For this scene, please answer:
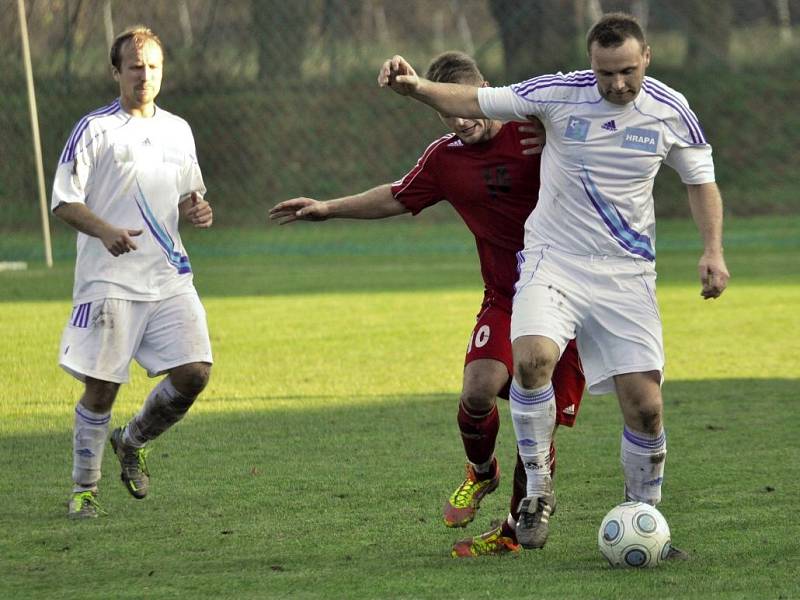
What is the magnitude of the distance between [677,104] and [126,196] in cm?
261

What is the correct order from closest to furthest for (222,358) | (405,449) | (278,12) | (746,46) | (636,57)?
(636,57) < (405,449) < (222,358) < (278,12) < (746,46)

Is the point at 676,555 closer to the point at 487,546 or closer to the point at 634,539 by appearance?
the point at 634,539

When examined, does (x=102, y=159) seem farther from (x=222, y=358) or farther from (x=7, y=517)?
(x=222, y=358)

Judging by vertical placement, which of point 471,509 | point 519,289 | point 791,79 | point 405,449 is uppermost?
point 519,289

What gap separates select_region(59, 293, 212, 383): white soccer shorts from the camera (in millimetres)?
6695

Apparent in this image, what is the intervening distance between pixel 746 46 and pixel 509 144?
1798cm

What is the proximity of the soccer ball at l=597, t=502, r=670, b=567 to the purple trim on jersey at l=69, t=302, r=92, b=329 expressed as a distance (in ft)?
8.79

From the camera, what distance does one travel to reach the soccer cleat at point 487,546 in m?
5.65

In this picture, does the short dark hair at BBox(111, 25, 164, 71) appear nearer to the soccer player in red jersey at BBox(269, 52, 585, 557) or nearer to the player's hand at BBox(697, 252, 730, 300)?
the soccer player in red jersey at BBox(269, 52, 585, 557)

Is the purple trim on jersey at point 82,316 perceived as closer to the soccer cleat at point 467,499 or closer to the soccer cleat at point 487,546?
the soccer cleat at point 467,499

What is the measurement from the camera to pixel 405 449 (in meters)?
7.93

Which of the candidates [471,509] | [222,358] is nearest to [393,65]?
[471,509]

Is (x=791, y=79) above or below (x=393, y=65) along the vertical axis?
below

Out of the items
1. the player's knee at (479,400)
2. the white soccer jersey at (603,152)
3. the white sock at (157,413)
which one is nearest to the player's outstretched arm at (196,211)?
the white sock at (157,413)
